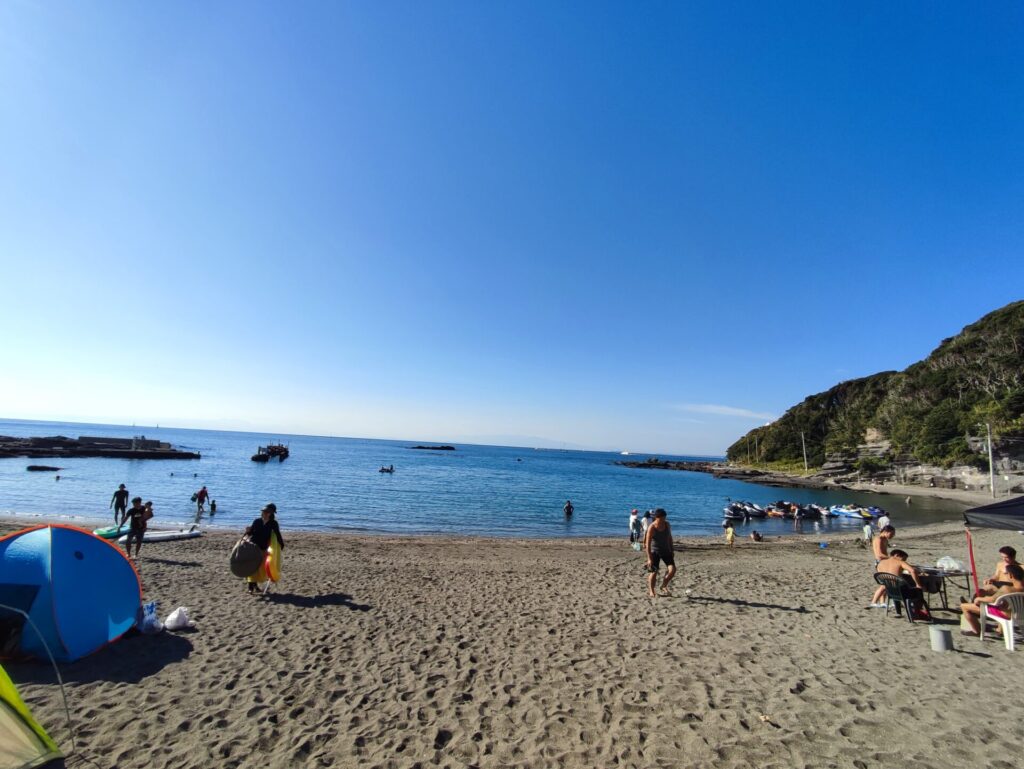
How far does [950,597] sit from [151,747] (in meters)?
14.2

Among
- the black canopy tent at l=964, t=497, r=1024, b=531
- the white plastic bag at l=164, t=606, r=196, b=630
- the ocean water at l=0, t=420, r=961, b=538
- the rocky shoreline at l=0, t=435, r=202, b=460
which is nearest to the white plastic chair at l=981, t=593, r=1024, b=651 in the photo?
the black canopy tent at l=964, t=497, r=1024, b=531

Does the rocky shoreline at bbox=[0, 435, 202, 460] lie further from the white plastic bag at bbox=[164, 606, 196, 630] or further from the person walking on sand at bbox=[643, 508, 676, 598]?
the person walking on sand at bbox=[643, 508, 676, 598]

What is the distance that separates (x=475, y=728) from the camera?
195 inches

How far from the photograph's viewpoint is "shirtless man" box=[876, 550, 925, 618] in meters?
8.46

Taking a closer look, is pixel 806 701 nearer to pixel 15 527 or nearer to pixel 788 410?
pixel 15 527

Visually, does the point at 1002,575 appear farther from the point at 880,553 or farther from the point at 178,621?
the point at 178,621

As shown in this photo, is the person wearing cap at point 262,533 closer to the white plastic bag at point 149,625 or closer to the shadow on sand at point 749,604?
the white plastic bag at point 149,625

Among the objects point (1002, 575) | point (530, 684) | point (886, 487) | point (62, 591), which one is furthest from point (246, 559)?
point (886, 487)

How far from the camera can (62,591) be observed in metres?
6.16

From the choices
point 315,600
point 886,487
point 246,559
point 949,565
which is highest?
point 949,565

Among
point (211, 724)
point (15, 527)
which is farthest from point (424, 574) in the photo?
point (15, 527)

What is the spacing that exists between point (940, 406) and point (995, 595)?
253ft

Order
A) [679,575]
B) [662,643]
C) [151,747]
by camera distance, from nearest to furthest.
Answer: [151,747] < [662,643] < [679,575]

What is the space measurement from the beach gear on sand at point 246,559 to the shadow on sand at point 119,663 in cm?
215
